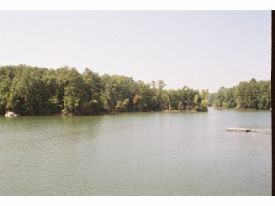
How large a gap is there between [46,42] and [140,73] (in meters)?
2.88

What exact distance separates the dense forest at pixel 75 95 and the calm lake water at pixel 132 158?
893 millimetres

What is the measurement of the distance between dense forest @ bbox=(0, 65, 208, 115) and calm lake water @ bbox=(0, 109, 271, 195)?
2.93 ft

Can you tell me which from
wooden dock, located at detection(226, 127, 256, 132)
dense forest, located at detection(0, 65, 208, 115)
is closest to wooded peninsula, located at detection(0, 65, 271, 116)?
dense forest, located at detection(0, 65, 208, 115)

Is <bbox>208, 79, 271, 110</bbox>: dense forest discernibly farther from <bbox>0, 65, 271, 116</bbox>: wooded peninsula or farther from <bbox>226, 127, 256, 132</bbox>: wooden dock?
<bbox>226, 127, 256, 132</bbox>: wooden dock

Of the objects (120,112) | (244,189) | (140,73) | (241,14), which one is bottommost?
(244,189)

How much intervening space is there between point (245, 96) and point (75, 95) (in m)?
6.33

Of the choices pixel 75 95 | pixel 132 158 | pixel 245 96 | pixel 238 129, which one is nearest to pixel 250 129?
pixel 238 129

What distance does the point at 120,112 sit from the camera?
54.1 ft

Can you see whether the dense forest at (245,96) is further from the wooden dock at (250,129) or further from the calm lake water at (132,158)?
the wooden dock at (250,129)

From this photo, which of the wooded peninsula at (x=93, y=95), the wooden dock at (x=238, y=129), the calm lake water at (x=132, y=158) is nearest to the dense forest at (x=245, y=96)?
the wooded peninsula at (x=93, y=95)

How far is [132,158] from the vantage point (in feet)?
31.1

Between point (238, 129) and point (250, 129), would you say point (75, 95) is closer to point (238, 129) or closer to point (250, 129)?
point (238, 129)

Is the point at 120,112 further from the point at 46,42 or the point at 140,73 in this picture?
the point at 46,42

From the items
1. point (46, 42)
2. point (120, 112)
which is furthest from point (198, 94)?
point (46, 42)
